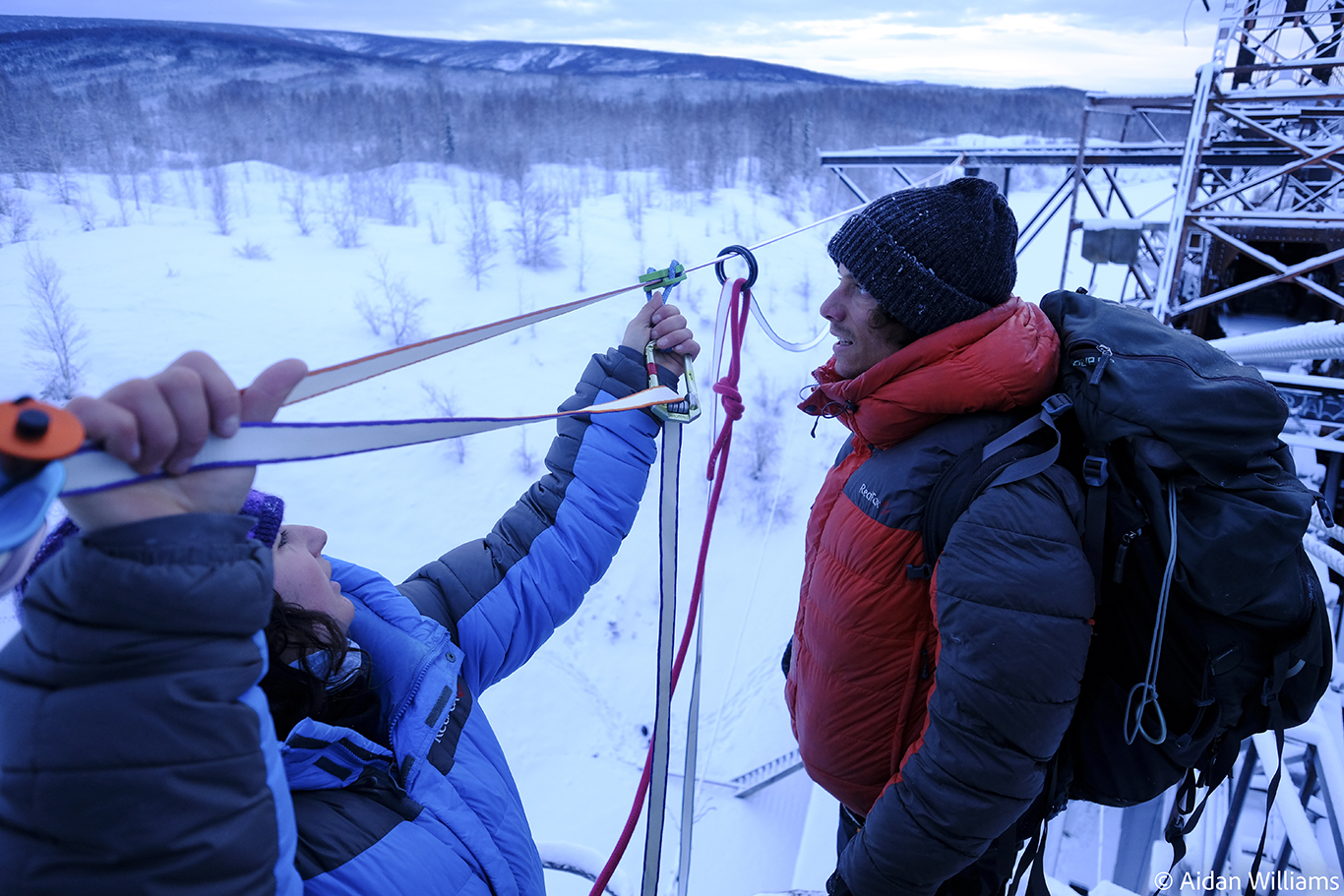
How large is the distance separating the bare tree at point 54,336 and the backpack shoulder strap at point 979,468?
748cm

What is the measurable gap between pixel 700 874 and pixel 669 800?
1.75 ft

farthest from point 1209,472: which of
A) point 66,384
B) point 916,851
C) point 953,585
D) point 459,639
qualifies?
point 66,384

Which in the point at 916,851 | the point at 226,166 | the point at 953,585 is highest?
the point at 226,166

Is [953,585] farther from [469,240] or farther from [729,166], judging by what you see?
[729,166]

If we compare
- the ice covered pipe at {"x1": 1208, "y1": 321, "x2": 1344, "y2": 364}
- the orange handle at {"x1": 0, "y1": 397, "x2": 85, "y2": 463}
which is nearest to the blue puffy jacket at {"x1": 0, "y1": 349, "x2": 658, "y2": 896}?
the orange handle at {"x1": 0, "y1": 397, "x2": 85, "y2": 463}

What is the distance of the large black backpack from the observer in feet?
3.68

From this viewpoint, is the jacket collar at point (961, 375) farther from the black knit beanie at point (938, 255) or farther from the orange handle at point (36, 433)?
the orange handle at point (36, 433)

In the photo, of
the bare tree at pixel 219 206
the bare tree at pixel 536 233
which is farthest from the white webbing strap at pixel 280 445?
the bare tree at pixel 219 206

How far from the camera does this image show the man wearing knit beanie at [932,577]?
3.82ft

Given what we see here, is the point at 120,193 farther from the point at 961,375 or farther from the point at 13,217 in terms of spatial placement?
the point at 961,375

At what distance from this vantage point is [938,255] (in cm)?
147

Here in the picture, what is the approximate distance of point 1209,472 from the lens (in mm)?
1140

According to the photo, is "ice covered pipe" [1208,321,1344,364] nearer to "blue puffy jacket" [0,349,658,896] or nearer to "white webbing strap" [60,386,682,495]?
"white webbing strap" [60,386,682,495]

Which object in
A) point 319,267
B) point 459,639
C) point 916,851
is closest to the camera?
point 916,851
